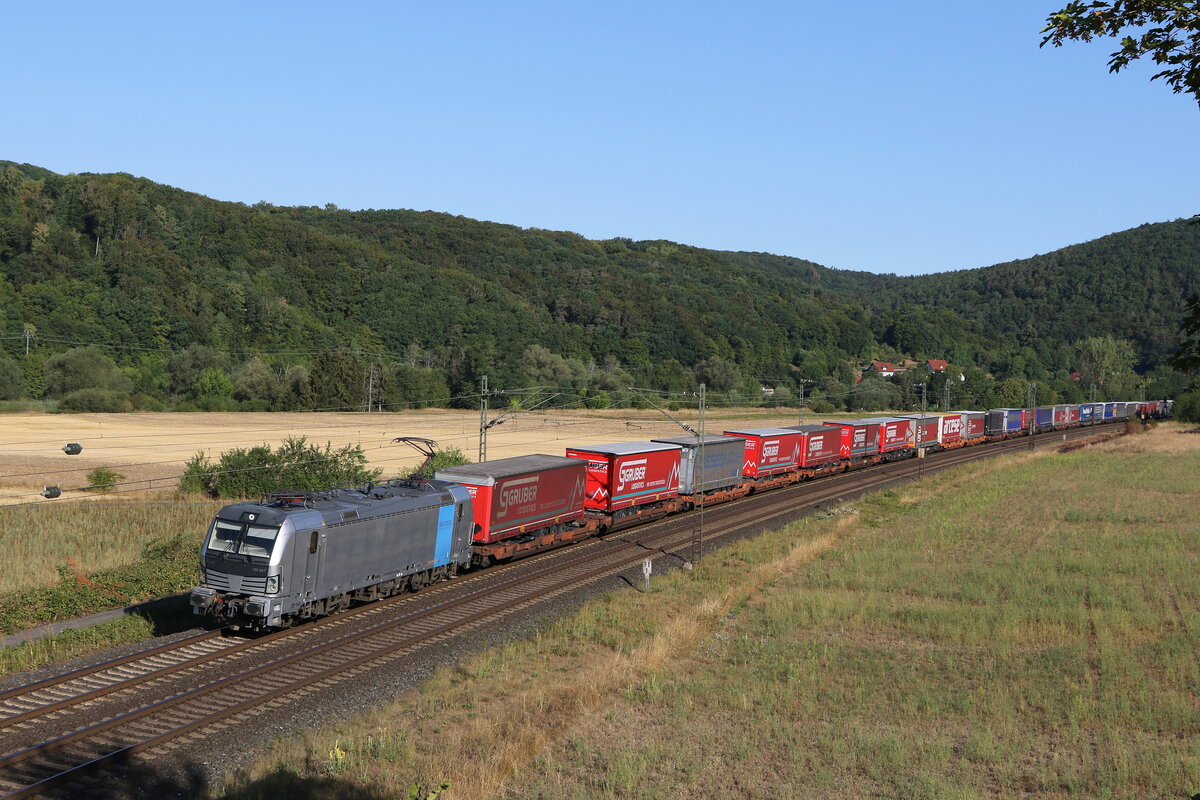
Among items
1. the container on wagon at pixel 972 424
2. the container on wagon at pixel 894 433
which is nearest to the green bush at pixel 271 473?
the container on wagon at pixel 894 433

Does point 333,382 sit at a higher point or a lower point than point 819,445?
higher

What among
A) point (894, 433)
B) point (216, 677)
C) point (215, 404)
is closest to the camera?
point (216, 677)

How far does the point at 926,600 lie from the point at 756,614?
559 cm

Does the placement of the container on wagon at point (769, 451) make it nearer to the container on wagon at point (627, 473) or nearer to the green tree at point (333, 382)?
the container on wagon at point (627, 473)

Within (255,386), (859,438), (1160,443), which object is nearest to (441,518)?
(859,438)

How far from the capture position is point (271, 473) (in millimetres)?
49688

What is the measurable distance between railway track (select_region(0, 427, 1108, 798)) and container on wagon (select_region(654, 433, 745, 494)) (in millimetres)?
11032

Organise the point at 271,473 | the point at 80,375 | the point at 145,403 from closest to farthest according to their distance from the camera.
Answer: the point at 271,473
the point at 80,375
the point at 145,403

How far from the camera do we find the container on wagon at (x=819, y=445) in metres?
59.8

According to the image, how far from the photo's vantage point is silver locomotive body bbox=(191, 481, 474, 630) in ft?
75.4

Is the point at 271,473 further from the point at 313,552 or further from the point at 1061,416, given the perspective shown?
the point at 1061,416

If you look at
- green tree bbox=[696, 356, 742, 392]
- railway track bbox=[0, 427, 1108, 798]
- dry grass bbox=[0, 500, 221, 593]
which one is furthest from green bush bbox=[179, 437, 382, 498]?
green tree bbox=[696, 356, 742, 392]

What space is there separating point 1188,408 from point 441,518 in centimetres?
11416

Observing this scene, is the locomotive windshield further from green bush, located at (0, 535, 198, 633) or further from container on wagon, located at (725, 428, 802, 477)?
container on wagon, located at (725, 428, 802, 477)
